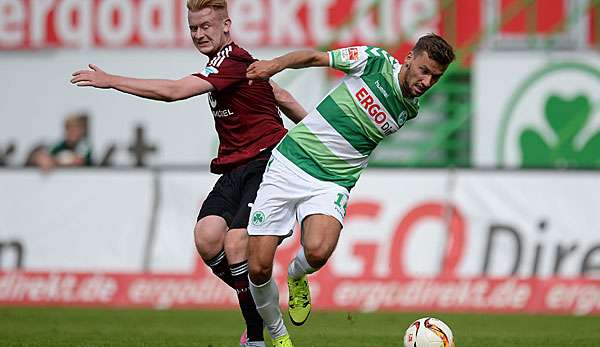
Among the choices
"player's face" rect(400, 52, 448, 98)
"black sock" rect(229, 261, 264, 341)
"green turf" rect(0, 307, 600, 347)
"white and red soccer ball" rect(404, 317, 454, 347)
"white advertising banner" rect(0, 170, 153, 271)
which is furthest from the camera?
"white advertising banner" rect(0, 170, 153, 271)

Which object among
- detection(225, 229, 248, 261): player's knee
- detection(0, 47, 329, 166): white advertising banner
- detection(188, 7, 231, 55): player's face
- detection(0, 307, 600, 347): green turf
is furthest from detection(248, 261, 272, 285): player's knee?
detection(0, 47, 329, 166): white advertising banner

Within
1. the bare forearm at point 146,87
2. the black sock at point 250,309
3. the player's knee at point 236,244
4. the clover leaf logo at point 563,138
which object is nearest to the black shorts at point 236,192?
the player's knee at point 236,244

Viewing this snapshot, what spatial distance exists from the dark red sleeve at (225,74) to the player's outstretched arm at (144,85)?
0.06 metres

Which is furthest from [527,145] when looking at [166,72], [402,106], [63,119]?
[402,106]

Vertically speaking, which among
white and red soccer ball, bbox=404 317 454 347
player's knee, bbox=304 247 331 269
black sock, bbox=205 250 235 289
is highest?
player's knee, bbox=304 247 331 269

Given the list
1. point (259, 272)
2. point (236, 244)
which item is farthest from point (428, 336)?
point (236, 244)

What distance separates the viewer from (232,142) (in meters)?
9.22

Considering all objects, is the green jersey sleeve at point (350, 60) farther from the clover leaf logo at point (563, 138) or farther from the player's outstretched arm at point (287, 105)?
the clover leaf logo at point (563, 138)

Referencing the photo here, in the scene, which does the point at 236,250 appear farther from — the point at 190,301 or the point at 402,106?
the point at 190,301

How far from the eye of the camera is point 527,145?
18422 mm

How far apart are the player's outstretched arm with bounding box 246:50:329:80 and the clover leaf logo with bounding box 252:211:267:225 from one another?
101 cm

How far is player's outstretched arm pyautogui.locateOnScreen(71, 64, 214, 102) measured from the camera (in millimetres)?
8031

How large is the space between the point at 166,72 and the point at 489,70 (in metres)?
4.78

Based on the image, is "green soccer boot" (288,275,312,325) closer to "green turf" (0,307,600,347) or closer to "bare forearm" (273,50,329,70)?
"green turf" (0,307,600,347)
